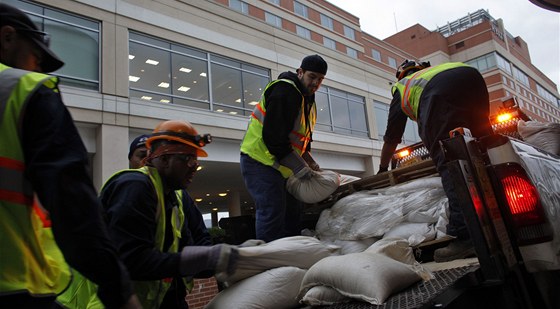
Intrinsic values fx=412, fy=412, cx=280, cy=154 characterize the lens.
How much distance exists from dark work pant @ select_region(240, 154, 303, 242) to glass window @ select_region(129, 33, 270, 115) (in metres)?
11.4

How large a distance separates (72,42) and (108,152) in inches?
138

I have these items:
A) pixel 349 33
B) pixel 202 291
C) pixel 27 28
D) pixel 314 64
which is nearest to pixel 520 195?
pixel 314 64

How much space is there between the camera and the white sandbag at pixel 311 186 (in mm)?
3123

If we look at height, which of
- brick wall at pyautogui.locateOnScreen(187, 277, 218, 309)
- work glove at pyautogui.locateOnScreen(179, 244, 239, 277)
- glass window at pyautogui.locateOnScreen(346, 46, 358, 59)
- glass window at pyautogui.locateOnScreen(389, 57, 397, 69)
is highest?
glass window at pyautogui.locateOnScreen(389, 57, 397, 69)

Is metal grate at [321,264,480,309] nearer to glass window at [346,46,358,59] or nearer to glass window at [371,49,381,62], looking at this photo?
glass window at [346,46,358,59]

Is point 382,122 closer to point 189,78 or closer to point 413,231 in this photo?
point 189,78

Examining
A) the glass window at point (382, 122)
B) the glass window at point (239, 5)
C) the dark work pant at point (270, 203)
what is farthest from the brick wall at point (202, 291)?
the glass window at point (239, 5)

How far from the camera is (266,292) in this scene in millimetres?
1932

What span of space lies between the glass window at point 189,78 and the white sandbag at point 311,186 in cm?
1155

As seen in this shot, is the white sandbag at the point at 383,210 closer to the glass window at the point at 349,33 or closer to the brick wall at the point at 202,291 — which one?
the brick wall at the point at 202,291

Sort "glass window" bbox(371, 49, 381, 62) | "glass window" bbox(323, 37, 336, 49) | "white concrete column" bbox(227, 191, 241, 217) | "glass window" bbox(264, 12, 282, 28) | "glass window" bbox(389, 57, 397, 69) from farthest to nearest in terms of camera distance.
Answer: "glass window" bbox(389, 57, 397, 69) < "glass window" bbox(371, 49, 381, 62) < "glass window" bbox(323, 37, 336, 49) < "glass window" bbox(264, 12, 282, 28) < "white concrete column" bbox(227, 191, 241, 217)

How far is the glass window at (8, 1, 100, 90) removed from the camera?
11773 millimetres

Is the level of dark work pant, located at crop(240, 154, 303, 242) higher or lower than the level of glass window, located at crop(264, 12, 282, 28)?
lower

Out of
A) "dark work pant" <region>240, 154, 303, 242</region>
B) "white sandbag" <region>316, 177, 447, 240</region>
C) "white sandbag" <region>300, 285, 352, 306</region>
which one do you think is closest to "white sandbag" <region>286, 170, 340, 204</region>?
"dark work pant" <region>240, 154, 303, 242</region>
